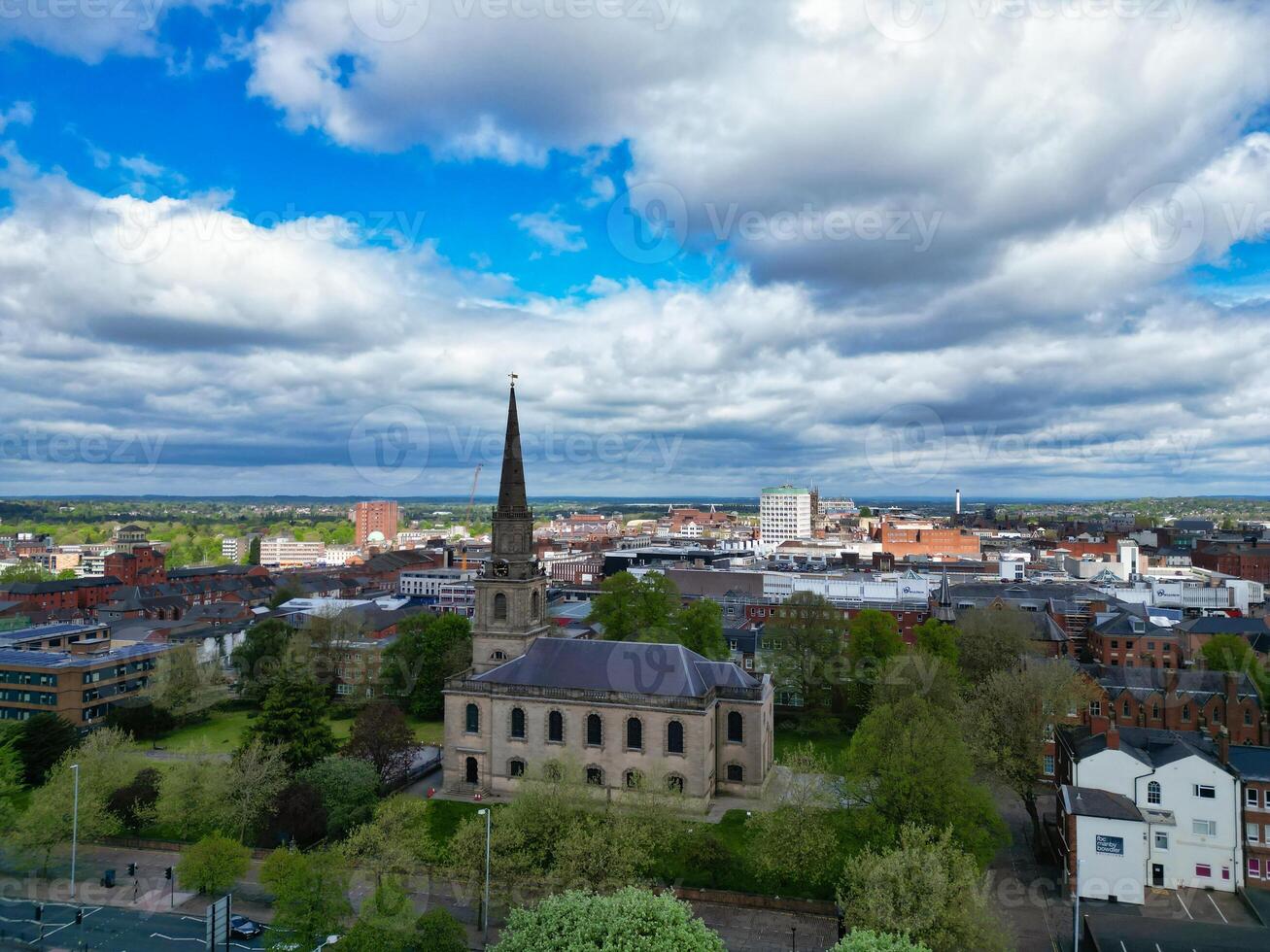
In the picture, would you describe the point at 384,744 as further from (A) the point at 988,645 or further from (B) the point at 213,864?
(A) the point at 988,645

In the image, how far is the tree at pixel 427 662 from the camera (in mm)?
70500

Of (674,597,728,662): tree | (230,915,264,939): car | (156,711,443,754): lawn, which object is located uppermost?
(674,597,728,662): tree

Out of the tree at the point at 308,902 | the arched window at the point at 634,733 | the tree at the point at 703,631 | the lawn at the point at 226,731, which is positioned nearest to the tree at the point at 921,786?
the arched window at the point at 634,733

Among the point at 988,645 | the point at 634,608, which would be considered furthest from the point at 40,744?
the point at 988,645

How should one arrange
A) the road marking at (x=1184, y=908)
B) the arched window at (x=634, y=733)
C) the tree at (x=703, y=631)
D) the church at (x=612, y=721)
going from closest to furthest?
1. the road marking at (x=1184, y=908)
2. the church at (x=612, y=721)
3. the arched window at (x=634, y=733)
4. the tree at (x=703, y=631)

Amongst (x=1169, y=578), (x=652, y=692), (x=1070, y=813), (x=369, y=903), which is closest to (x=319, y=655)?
(x=652, y=692)

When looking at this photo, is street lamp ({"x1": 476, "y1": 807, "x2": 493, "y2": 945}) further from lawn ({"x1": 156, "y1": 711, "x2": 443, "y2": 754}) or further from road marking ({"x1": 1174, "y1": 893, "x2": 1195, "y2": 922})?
road marking ({"x1": 1174, "y1": 893, "x2": 1195, "y2": 922})

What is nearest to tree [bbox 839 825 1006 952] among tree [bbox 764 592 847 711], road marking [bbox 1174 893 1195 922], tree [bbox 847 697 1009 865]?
tree [bbox 847 697 1009 865]

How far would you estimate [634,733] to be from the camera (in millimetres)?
49969

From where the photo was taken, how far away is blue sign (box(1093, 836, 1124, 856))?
38.0 meters

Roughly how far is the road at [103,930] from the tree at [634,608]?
38564mm

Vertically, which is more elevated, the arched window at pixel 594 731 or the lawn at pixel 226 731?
the arched window at pixel 594 731

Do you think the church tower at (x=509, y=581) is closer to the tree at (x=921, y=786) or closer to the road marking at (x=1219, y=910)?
the tree at (x=921, y=786)

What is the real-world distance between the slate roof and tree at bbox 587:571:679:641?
38.9 metres
